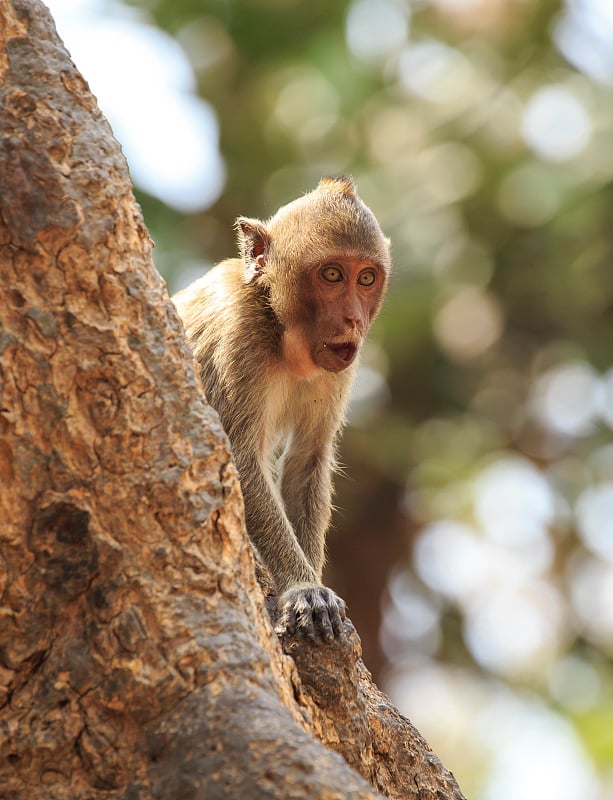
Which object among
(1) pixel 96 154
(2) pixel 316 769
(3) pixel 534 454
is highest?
(1) pixel 96 154

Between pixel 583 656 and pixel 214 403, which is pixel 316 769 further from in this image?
pixel 583 656

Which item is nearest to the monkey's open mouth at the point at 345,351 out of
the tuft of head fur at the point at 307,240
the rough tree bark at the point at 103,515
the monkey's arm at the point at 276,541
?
the tuft of head fur at the point at 307,240

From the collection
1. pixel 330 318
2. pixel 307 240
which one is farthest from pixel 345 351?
pixel 307 240

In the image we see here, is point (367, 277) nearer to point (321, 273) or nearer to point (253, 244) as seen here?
point (321, 273)

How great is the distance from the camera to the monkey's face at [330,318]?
6957 mm

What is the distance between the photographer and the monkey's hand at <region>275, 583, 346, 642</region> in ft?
18.0

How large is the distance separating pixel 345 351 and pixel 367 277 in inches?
21.5

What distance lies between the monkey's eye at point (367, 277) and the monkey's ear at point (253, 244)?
0.57 metres

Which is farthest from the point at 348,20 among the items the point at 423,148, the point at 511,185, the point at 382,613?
the point at 382,613

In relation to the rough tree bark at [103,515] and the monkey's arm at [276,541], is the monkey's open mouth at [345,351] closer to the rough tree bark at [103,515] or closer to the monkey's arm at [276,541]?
the monkey's arm at [276,541]

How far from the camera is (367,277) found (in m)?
7.29

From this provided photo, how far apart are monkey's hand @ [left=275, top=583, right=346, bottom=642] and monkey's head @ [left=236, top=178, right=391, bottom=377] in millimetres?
1563

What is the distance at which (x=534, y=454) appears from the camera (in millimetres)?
19625

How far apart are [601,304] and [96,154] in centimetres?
1606
